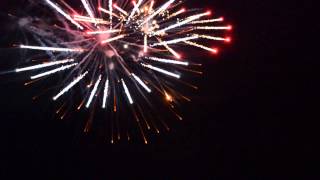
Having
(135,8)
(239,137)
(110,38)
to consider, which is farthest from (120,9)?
(239,137)

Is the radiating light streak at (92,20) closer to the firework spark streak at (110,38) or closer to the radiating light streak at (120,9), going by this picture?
the firework spark streak at (110,38)

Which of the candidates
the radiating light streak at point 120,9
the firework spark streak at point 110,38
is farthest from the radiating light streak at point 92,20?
the radiating light streak at point 120,9

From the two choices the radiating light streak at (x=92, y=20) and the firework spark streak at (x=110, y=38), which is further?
the firework spark streak at (x=110, y=38)

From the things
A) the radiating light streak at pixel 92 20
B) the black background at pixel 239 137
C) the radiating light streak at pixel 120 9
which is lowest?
the black background at pixel 239 137

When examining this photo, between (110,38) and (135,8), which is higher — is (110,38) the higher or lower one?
the lower one

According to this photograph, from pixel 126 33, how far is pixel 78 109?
236 cm

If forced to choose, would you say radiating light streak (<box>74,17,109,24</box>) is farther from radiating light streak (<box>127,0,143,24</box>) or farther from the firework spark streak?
radiating light streak (<box>127,0,143,24</box>)

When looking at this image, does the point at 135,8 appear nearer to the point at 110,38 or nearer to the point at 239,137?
the point at 110,38

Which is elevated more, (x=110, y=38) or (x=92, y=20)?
(x=92, y=20)

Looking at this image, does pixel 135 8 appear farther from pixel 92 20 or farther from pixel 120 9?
pixel 92 20

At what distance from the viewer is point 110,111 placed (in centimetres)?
639

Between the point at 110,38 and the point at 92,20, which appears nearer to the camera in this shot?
the point at 92,20

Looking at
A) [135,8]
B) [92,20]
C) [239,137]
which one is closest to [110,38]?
[92,20]

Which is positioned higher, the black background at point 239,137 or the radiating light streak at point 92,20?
the radiating light streak at point 92,20
